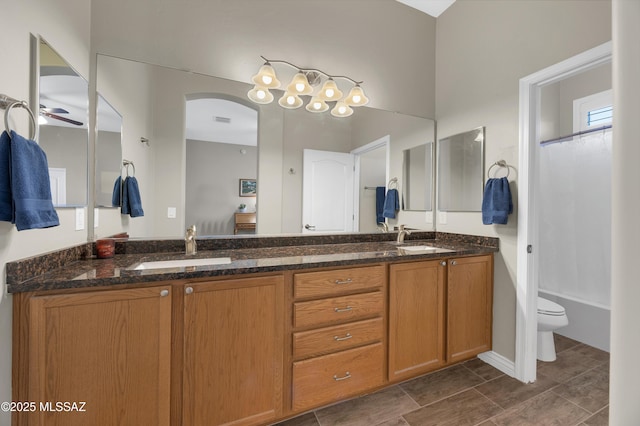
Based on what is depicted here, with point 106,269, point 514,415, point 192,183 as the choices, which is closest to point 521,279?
point 514,415

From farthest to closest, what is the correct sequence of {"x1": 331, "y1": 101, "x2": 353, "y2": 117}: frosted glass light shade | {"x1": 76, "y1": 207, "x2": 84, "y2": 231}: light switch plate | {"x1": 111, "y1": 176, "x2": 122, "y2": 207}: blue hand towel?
1. {"x1": 331, "y1": 101, "x2": 353, "y2": 117}: frosted glass light shade
2. {"x1": 111, "y1": 176, "x2": 122, "y2": 207}: blue hand towel
3. {"x1": 76, "y1": 207, "x2": 84, "y2": 231}: light switch plate

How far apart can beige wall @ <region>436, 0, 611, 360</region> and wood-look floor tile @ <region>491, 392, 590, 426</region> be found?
13.3 inches

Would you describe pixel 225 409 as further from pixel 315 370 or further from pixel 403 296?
pixel 403 296

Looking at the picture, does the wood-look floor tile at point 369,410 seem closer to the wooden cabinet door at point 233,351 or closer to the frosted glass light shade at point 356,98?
the wooden cabinet door at point 233,351

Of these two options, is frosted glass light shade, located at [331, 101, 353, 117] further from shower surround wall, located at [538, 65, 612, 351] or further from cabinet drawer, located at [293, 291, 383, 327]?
shower surround wall, located at [538, 65, 612, 351]

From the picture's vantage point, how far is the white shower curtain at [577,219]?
251cm

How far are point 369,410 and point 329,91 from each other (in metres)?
2.14

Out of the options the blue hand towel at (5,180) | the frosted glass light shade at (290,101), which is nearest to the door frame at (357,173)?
the frosted glass light shade at (290,101)

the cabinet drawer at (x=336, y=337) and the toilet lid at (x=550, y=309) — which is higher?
the cabinet drawer at (x=336, y=337)

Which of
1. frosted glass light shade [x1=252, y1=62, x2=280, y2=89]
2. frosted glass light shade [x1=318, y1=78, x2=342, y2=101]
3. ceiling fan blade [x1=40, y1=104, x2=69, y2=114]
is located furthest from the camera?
frosted glass light shade [x1=318, y1=78, x2=342, y2=101]

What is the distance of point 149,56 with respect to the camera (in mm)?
1742

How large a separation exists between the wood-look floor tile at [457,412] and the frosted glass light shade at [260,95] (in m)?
2.18

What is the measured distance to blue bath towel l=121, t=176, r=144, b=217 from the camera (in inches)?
67.1

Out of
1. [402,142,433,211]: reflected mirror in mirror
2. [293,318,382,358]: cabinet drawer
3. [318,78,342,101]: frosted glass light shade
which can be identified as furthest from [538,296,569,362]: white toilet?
[318,78,342,101]: frosted glass light shade
